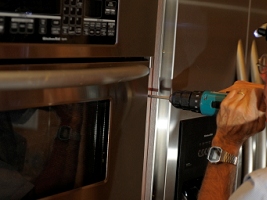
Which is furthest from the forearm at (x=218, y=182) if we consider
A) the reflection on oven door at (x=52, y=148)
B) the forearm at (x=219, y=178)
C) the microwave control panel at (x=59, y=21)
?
the microwave control panel at (x=59, y=21)

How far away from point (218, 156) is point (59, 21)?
0.47 metres

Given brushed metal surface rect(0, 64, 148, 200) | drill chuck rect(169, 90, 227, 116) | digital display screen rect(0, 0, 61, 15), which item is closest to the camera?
digital display screen rect(0, 0, 61, 15)

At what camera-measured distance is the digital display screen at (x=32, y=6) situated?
752 mm

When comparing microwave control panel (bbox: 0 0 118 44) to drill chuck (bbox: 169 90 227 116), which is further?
drill chuck (bbox: 169 90 227 116)

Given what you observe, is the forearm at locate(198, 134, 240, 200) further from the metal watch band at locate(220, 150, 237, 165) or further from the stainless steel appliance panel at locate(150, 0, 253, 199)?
the stainless steel appliance panel at locate(150, 0, 253, 199)

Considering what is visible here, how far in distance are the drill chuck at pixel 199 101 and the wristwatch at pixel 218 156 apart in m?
0.09

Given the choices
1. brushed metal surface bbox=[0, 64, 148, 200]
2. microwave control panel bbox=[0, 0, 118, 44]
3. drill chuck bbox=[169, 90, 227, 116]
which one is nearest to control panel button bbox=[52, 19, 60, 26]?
microwave control panel bbox=[0, 0, 118, 44]

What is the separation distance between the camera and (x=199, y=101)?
40.7 inches

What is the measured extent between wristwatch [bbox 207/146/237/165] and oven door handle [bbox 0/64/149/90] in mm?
243

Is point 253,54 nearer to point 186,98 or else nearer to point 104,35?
point 186,98

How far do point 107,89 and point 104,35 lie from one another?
4.1 inches

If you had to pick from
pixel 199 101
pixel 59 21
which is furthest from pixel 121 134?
pixel 59 21

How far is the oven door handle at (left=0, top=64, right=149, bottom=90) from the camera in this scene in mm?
760

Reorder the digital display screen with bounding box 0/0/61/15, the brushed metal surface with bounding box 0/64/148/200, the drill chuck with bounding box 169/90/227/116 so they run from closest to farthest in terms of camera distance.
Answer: the digital display screen with bounding box 0/0/61/15 → the brushed metal surface with bounding box 0/64/148/200 → the drill chuck with bounding box 169/90/227/116
